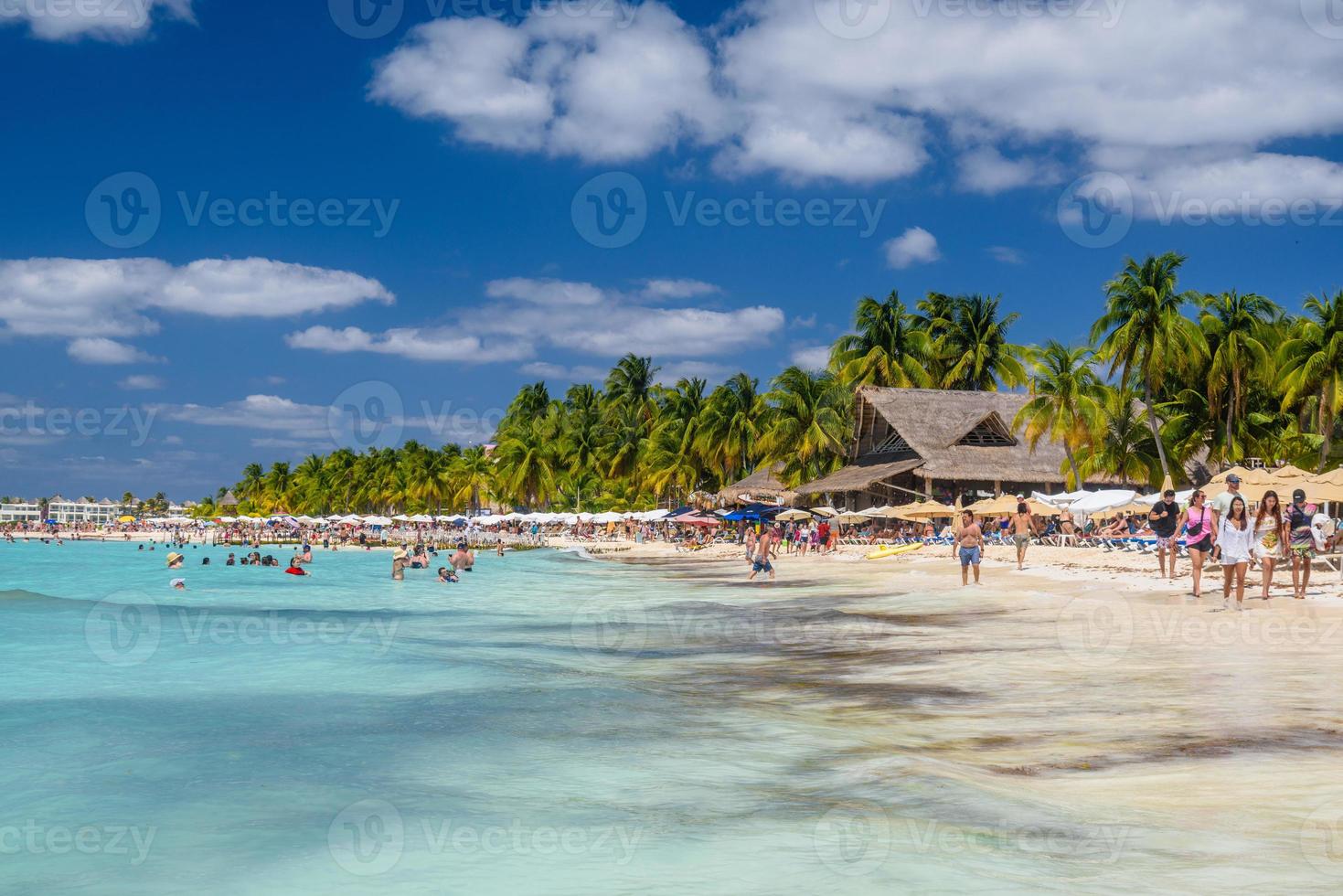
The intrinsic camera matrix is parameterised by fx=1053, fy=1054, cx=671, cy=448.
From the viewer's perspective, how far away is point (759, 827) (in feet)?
19.3

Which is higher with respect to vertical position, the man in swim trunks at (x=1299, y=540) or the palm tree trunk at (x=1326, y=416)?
the palm tree trunk at (x=1326, y=416)

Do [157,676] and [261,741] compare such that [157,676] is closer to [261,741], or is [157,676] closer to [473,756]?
[261,741]

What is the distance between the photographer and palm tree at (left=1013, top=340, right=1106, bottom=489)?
39750 millimetres

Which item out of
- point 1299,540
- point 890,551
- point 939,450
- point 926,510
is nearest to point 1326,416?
point 939,450

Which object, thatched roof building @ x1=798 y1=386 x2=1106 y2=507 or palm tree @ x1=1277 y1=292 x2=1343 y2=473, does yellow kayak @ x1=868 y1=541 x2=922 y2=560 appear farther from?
palm tree @ x1=1277 y1=292 x2=1343 y2=473

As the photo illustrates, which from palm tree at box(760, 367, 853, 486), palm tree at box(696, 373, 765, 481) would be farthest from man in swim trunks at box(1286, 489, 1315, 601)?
palm tree at box(696, 373, 765, 481)

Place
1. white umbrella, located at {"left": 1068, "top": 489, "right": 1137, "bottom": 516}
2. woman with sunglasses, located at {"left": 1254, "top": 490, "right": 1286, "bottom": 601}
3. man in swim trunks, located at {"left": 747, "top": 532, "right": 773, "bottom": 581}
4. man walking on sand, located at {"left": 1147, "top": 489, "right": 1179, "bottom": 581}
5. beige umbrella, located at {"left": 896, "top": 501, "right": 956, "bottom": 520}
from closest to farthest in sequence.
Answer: woman with sunglasses, located at {"left": 1254, "top": 490, "right": 1286, "bottom": 601}, man walking on sand, located at {"left": 1147, "top": 489, "right": 1179, "bottom": 581}, man in swim trunks, located at {"left": 747, "top": 532, "right": 773, "bottom": 581}, white umbrella, located at {"left": 1068, "top": 489, "right": 1137, "bottom": 516}, beige umbrella, located at {"left": 896, "top": 501, "right": 956, "bottom": 520}

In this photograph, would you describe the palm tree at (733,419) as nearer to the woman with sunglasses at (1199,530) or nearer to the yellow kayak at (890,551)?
the yellow kayak at (890,551)

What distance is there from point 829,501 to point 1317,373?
66.3ft

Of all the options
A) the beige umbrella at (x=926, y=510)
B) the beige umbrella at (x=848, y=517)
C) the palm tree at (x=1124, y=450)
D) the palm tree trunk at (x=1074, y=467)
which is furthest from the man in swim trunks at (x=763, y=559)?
the palm tree at (x=1124, y=450)

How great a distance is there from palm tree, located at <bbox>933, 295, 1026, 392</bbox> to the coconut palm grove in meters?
0.09

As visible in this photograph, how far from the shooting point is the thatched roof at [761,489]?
53750 millimetres

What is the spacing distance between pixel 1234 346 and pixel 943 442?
1142cm

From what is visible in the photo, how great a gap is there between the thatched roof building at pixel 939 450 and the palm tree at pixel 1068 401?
2.07 metres
